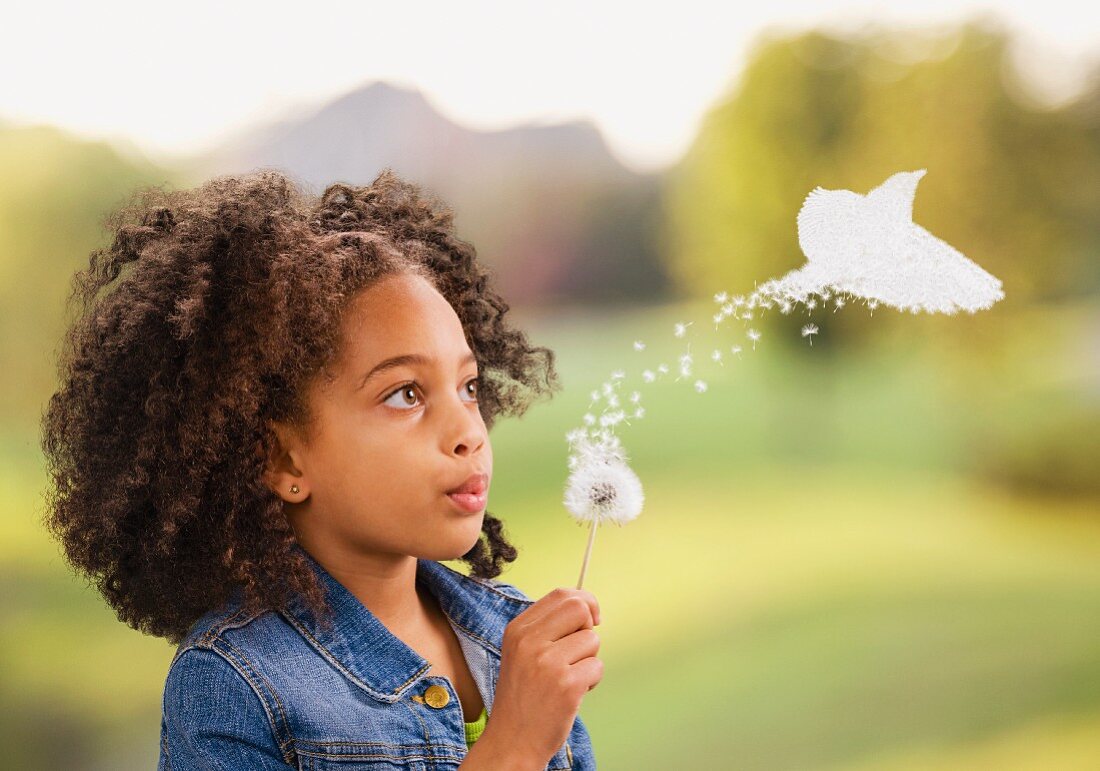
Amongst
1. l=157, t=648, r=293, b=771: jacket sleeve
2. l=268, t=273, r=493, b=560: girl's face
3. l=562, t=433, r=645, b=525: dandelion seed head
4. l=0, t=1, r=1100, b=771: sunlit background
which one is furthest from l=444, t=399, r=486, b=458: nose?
l=0, t=1, r=1100, b=771: sunlit background

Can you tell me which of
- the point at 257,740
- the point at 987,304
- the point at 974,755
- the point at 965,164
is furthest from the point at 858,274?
the point at 974,755

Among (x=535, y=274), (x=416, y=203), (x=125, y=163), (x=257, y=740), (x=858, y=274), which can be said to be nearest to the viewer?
(x=257, y=740)

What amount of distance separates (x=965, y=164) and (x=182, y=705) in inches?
61.8

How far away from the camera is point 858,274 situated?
36.7 inches

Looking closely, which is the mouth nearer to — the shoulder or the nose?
the nose

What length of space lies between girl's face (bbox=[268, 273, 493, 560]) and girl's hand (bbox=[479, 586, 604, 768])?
8cm

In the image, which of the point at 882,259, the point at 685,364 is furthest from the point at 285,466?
the point at 685,364

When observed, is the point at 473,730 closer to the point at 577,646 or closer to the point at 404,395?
the point at 577,646

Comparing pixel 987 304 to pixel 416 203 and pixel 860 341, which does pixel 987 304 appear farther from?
pixel 860 341

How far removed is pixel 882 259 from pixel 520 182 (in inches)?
40.3

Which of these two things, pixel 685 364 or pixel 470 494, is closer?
pixel 470 494

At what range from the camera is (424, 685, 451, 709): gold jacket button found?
87cm

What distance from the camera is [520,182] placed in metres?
1.89

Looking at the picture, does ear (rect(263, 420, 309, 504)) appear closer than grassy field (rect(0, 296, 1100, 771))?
Yes
